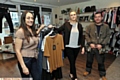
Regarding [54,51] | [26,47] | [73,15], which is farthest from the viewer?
[73,15]

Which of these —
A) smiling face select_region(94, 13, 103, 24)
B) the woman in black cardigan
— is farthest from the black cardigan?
smiling face select_region(94, 13, 103, 24)

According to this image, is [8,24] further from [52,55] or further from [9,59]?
[52,55]

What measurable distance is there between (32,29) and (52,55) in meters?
0.62

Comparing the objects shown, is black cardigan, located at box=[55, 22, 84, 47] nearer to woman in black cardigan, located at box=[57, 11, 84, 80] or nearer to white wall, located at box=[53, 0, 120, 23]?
woman in black cardigan, located at box=[57, 11, 84, 80]

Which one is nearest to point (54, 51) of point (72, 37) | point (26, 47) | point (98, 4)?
point (72, 37)

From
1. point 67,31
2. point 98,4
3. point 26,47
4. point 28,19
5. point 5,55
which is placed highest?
point 98,4

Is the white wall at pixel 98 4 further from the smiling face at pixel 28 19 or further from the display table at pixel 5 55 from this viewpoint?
the smiling face at pixel 28 19

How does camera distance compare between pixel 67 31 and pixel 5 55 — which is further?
pixel 5 55

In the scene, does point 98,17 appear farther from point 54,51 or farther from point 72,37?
point 54,51

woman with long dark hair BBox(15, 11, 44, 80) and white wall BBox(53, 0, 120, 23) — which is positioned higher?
white wall BBox(53, 0, 120, 23)

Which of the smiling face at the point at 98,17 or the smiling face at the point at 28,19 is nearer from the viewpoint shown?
the smiling face at the point at 28,19

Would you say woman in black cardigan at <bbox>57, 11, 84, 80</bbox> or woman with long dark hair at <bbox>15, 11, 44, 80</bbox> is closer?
woman with long dark hair at <bbox>15, 11, 44, 80</bbox>

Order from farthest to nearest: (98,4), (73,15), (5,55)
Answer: (98,4)
(5,55)
(73,15)

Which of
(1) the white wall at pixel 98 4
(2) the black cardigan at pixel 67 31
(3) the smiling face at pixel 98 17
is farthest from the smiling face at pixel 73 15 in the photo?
(1) the white wall at pixel 98 4
